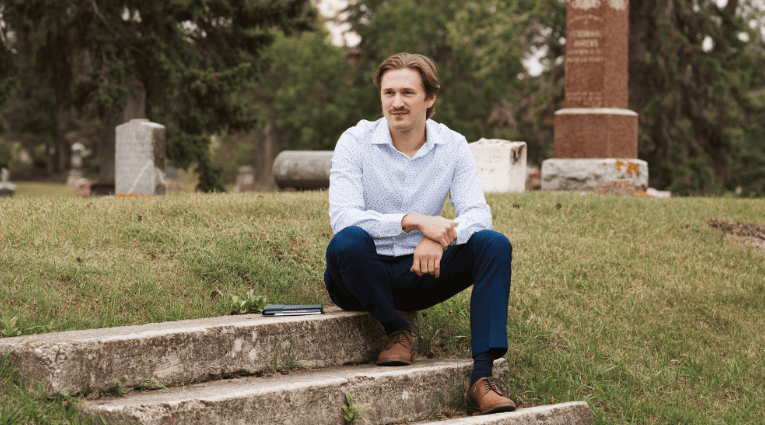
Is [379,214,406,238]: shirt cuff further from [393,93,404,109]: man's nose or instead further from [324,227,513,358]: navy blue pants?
[393,93,404,109]: man's nose

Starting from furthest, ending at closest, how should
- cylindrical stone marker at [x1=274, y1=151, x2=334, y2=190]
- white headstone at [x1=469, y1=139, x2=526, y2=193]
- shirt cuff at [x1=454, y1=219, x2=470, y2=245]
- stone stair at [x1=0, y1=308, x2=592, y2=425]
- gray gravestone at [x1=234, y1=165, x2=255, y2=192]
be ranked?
gray gravestone at [x1=234, y1=165, x2=255, y2=192]
cylindrical stone marker at [x1=274, y1=151, x2=334, y2=190]
white headstone at [x1=469, y1=139, x2=526, y2=193]
shirt cuff at [x1=454, y1=219, x2=470, y2=245]
stone stair at [x1=0, y1=308, x2=592, y2=425]

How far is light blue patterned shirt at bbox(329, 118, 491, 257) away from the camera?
3957 mm

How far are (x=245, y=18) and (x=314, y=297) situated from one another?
12849 mm

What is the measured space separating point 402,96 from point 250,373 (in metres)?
1.75

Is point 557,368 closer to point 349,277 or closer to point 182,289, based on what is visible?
point 349,277

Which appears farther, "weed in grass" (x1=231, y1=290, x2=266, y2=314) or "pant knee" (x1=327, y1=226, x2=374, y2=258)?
"weed in grass" (x1=231, y1=290, x2=266, y2=314)

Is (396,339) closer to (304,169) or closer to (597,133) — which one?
(597,133)

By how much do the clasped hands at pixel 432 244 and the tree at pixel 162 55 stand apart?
1189 centimetres

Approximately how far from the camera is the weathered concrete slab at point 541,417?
11.4ft

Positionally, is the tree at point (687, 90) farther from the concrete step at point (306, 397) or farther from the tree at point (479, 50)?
the concrete step at point (306, 397)

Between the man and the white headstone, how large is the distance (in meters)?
6.02

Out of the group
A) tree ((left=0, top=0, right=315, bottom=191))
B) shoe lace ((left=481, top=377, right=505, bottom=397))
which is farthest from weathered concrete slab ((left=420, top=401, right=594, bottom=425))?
tree ((left=0, top=0, right=315, bottom=191))

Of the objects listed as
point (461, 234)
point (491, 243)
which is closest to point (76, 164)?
point (461, 234)

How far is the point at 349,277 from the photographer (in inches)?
146
